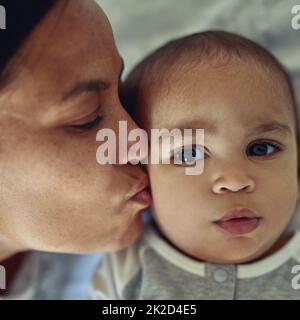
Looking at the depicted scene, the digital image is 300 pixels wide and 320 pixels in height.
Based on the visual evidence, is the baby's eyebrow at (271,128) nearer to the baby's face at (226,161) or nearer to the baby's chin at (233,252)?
the baby's face at (226,161)

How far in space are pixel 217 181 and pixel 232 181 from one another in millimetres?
21

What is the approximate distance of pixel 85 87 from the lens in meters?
0.68

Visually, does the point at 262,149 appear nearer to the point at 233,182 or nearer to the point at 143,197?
the point at 233,182

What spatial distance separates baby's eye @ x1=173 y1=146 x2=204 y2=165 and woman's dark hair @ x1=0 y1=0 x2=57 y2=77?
0.26 metres

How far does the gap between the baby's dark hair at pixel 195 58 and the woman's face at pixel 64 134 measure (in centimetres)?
3

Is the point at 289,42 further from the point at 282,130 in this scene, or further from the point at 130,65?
the point at 130,65

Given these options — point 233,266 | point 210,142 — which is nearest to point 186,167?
point 210,142

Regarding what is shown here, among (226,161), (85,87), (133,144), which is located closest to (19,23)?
(85,87)

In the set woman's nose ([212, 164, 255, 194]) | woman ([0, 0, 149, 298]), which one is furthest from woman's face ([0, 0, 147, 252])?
woman's nose ([212, 164, 255, 194])

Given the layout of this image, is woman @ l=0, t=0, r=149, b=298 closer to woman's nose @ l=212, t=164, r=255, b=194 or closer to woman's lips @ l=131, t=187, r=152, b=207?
woman's lips @ l=131, t=187, r=152, b=207

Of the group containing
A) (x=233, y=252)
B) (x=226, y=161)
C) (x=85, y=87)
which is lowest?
(x=233, y=252)

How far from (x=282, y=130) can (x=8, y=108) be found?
38 centimetres

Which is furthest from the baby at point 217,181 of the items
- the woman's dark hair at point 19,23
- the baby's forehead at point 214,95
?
the woman's dark hair at point 19,23

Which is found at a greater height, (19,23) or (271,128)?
(19,23)
